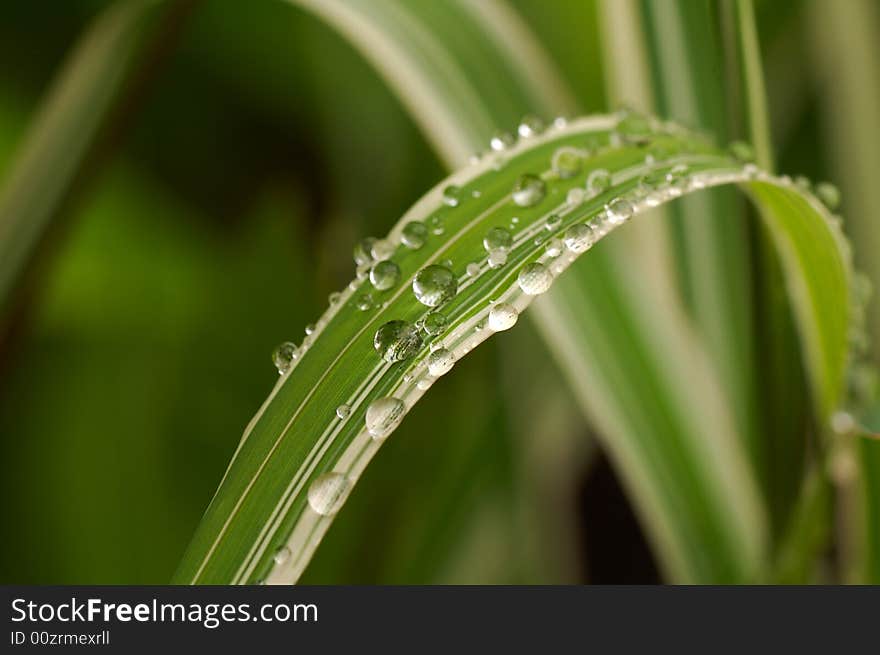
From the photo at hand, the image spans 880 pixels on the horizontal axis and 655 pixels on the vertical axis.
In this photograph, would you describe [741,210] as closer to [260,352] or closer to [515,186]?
[515,186]

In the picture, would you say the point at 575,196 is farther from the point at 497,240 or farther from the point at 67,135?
the point at 67,135

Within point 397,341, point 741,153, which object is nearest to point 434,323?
point 397,341

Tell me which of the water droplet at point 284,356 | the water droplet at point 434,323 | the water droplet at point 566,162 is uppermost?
the water droplet at point 566,162

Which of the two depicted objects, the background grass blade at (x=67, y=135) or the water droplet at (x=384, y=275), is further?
the background grass blade at (x=67, y=135)

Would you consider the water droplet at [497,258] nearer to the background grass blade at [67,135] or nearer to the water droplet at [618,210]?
the water droplet at [618,210]

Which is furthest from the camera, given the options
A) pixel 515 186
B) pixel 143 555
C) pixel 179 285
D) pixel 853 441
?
pixel 179 285

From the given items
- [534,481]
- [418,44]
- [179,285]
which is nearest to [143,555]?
[179,285]

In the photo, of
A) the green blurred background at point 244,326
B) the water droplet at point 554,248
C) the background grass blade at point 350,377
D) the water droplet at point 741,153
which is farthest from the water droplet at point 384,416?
the green blurred background at point 244,326
